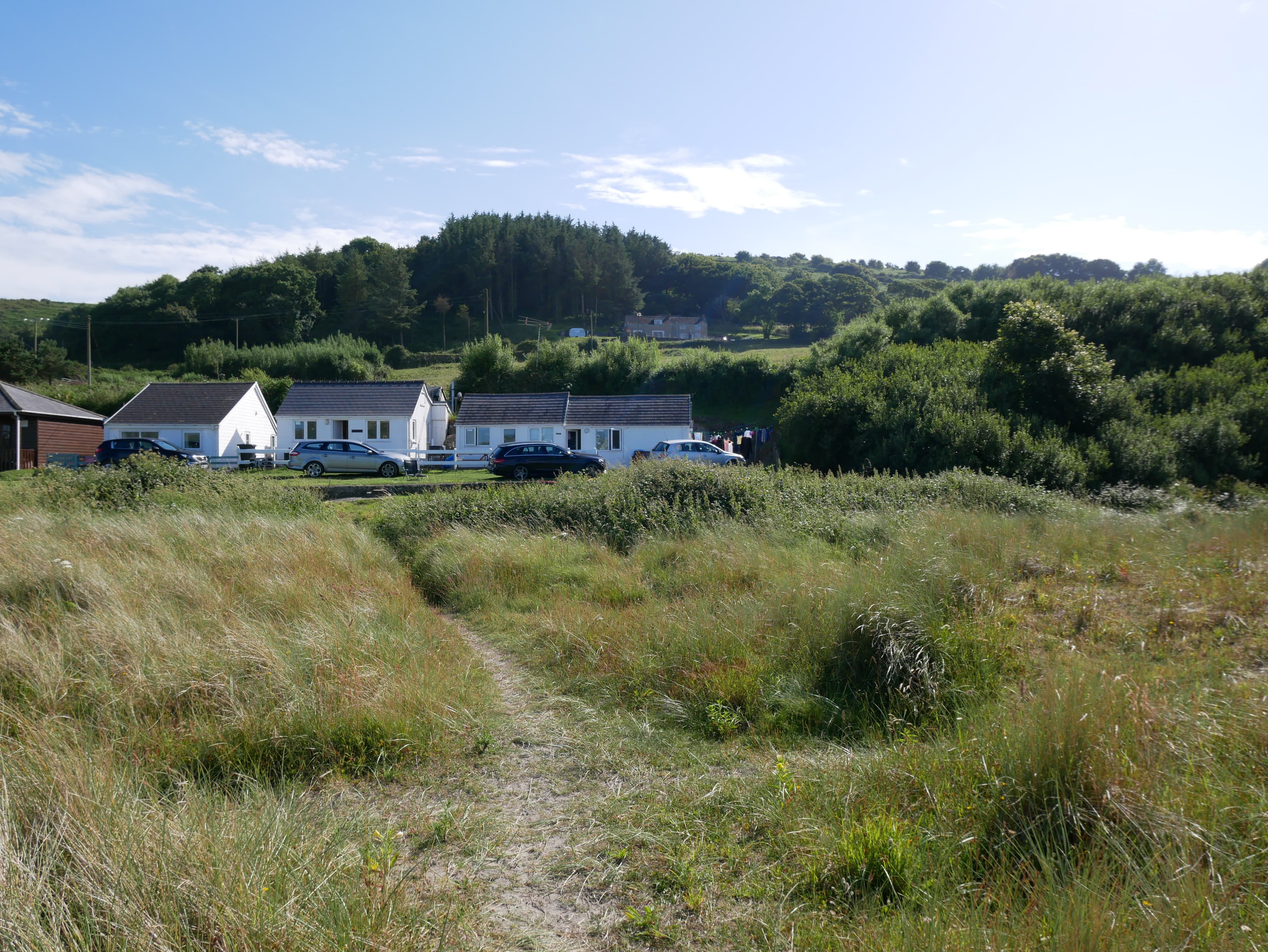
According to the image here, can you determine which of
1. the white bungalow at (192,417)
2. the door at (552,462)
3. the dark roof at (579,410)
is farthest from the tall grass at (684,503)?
the white bungalow at (192,417)

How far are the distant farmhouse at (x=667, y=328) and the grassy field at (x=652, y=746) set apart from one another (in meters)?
86.4

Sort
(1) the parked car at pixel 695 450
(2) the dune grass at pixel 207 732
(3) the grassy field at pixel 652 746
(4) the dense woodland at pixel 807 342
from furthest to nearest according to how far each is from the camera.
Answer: (1) the parked car at pixel 695 450
(4) the dense woodland at pixel 807 342
(3) the grassy field at pixel 652 746
(2) the dune grass at pixel 207 732

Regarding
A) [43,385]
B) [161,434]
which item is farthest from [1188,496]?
[43,385]

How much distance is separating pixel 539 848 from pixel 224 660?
3.22 meters

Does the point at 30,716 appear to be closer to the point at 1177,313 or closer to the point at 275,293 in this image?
the point at 1177,313

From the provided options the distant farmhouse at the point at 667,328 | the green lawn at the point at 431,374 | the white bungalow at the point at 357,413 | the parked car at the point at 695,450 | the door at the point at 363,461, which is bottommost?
the door at the point at 363,461

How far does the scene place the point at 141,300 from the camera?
3280 inches

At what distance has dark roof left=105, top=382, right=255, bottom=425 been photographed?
38594mm

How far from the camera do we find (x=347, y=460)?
31.2 metres

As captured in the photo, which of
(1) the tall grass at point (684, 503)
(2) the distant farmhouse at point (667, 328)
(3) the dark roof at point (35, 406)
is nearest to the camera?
(1) the tall grass at point (684, 503)

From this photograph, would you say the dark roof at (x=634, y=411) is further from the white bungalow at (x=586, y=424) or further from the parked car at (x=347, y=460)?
the parked car at (x=347, y=460)

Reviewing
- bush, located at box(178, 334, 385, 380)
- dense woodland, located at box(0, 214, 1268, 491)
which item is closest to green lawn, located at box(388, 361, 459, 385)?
dense woodland, located at box(0, 214, 1268, 491)

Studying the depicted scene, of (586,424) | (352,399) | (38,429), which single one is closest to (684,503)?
(586,424)

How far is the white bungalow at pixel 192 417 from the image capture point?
38.3 metres
